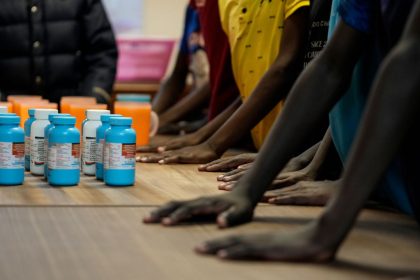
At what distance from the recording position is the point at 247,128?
7.98ft

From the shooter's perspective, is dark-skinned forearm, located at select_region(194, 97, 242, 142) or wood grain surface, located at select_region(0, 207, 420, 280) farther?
dark-skinned forearm, located at select_region(194, 97, 242, 142)

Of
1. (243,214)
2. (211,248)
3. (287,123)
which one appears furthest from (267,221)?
(211,248)

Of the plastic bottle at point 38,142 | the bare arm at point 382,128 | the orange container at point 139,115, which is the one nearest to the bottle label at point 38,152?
the plastic bottle at point 38,142

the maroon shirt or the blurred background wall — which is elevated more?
the maroon shirt

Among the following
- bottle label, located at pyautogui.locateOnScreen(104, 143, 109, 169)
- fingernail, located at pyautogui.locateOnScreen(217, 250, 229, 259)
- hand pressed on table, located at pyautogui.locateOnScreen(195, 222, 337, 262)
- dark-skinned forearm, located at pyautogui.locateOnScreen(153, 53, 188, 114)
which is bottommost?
dark-skinned forearm, located at pyautogui.locateOnScreen(153, 53, 188, 114)

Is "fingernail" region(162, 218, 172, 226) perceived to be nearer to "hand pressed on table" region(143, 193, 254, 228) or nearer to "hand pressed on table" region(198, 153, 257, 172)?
"hand pressed on table" region(143, 193, 254, 228)

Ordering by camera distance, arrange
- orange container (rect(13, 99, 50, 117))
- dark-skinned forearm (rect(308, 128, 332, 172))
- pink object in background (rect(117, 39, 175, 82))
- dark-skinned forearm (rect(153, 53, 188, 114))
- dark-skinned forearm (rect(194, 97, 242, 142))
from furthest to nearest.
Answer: pink object in background (rect(117, 39, 175, 82)), dark-skinned forearm (rect(153, 53, 188, 114)), dark-skinned forearm (rect(194, 97, 242, 142)), orange container (rect(13, 99, 50, 117)), dark-skinned forearm (rect(308, 128, 332, 172))

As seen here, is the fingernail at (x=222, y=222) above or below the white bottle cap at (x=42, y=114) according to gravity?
above

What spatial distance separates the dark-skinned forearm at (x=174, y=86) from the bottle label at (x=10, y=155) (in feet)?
6.69

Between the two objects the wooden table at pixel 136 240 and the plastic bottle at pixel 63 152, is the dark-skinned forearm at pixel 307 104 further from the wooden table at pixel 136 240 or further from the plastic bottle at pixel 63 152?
the plastic bottle at pixel 63 152

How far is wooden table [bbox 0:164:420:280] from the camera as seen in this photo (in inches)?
49.1

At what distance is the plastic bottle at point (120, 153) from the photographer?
200 cm

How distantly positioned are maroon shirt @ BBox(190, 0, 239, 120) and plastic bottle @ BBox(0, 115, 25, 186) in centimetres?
118

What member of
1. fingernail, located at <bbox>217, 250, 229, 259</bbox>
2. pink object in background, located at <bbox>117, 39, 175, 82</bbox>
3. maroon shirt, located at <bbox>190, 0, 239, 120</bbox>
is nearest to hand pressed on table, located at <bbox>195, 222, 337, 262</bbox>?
fingernail, located at <bbox>217, 250, 229, 259</bbox>
